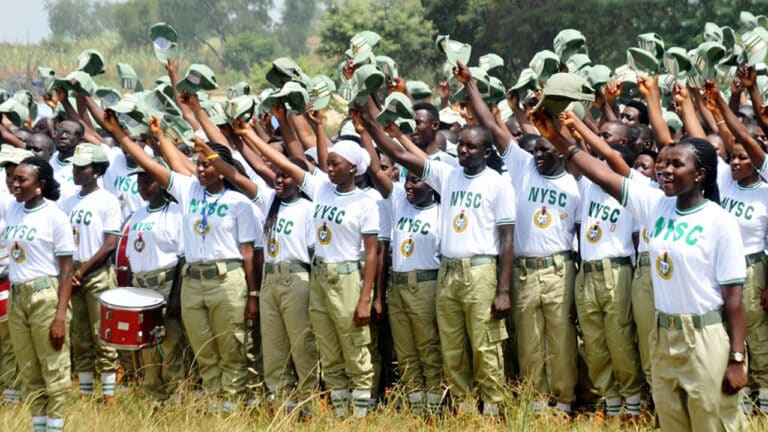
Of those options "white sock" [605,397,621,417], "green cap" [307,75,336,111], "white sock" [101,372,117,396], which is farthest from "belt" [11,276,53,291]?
"white sock" [605,397,621,417]

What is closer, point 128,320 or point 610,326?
point 610,326

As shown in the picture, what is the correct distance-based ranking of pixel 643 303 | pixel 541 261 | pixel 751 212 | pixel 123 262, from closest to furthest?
pixel 643 303, pixel 751 212, pixel 541 261, pixel 123 262

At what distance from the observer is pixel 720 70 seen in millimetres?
8203

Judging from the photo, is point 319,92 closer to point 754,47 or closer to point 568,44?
point 568,44

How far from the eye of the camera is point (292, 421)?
784cm

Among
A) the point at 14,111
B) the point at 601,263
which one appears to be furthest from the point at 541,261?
the point at 14,111

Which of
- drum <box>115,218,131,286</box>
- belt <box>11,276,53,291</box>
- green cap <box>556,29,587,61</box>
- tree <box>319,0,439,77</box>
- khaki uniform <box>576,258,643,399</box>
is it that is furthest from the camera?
tree <box>319,0,439,77</box>

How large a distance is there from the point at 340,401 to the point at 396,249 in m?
1.32

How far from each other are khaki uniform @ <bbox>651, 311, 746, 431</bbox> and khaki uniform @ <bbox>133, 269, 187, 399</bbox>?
4.59 metres

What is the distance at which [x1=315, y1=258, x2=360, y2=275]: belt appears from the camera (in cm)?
845

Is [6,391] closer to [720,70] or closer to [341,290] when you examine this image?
[341,290]

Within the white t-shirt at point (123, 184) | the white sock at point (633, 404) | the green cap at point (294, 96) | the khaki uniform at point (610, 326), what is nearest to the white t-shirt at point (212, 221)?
the green cap at point (294, 96)

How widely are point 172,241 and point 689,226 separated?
15.8ft

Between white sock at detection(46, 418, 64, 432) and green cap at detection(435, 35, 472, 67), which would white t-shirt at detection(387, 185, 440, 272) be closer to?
green cap at detection(435, 35, 472, 67)
